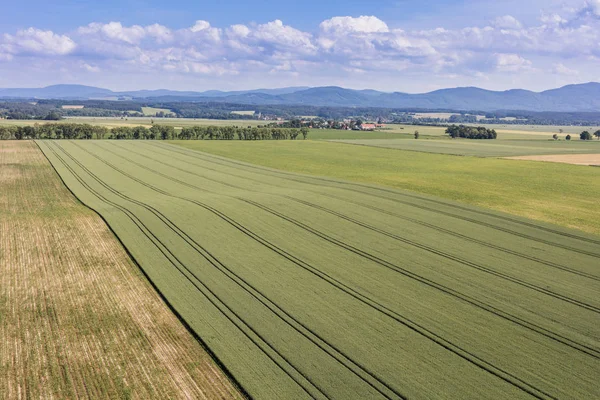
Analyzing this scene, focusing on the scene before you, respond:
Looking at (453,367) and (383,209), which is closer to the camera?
(453,367)

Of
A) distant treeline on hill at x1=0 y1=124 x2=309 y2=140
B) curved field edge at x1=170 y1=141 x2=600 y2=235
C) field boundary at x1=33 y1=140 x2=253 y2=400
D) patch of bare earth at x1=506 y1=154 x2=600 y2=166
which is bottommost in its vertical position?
field boundary at x1=33 y1=140 x2=253 y2=400

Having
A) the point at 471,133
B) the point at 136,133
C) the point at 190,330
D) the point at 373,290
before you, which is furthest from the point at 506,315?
the point at 471,133

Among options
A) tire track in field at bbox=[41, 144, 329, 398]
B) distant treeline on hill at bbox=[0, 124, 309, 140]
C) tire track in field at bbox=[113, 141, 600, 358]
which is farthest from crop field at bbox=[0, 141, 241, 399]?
distant treeline on hill at bbox=[0, 124, 309, 140]

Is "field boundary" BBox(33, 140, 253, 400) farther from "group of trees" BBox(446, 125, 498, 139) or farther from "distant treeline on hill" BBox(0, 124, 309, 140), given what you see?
"group of trees" BBox(446, 125, 498, 139)

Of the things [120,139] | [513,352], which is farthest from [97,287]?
[120,139]

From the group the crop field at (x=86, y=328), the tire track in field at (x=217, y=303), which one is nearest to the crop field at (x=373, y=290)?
the tire track in field at (x=217, y=303)

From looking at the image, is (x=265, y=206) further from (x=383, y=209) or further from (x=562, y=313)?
(x=562, y=313)

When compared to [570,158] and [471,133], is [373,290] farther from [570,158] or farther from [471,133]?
[471,133]
